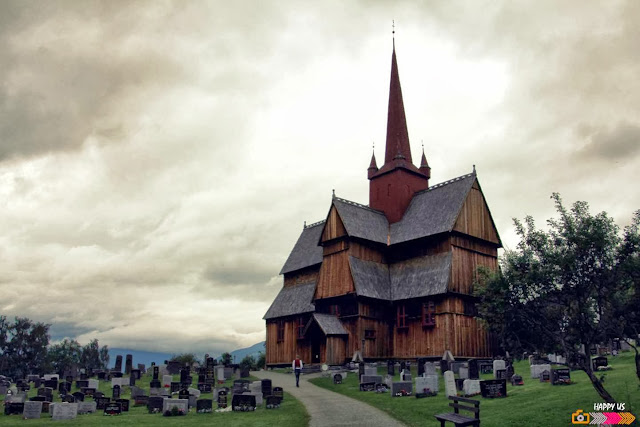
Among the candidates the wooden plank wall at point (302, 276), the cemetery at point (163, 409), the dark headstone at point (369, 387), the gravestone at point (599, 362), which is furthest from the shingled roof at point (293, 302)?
the gravestone at point (599, 362)

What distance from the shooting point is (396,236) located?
48.8m

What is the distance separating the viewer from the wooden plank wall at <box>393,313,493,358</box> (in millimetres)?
41156

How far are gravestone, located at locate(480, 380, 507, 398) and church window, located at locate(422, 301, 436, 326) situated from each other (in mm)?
18575

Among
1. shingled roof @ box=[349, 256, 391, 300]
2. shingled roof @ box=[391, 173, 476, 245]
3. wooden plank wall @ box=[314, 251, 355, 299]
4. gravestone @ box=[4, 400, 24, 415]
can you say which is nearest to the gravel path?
shingled roof @ box=[349, 256, 391, 300]

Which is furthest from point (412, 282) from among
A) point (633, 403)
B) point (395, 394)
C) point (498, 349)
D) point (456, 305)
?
point (633, 403)

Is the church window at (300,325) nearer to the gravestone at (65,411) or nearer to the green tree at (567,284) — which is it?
the gravestone at (65,411)

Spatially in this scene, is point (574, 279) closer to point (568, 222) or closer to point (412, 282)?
point (568, 222)

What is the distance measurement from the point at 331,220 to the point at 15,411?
2911cm

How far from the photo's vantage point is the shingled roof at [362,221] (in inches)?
1860

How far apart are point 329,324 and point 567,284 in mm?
27770

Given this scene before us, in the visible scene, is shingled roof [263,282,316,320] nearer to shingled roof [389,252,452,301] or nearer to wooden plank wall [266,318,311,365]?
wooden plank wall [266,318,311,365]

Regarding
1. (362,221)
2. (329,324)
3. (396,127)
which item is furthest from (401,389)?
(396,127)

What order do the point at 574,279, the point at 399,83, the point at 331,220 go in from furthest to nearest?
the point at 399,83 → the point at 331,220 → the point at 574,279

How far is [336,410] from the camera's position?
23.2 meters
